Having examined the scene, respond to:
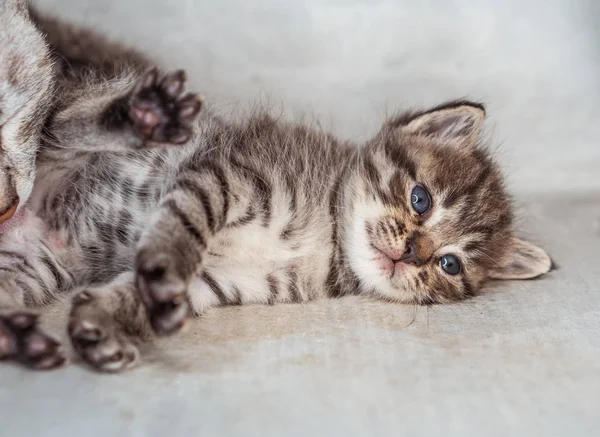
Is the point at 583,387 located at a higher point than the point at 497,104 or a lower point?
lower

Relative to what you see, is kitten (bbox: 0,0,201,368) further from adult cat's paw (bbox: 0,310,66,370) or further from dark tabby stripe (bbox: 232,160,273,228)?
dark tabby stripe (bbox: 232,160,273,228)

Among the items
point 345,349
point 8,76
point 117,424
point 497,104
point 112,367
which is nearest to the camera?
point 117,424

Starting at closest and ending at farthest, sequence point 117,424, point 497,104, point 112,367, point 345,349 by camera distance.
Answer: point 117,424 → point 112,367 → point 345,349 → point 497,104

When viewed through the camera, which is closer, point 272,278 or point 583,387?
point 583,387

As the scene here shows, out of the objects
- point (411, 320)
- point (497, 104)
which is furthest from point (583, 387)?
point (497, 104)

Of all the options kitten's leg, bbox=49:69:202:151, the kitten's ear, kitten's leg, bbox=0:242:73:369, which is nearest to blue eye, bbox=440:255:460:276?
the kitten's ear

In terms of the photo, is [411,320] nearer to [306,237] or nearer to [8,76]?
[306,237]

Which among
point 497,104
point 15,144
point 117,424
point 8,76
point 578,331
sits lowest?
point 117,424
